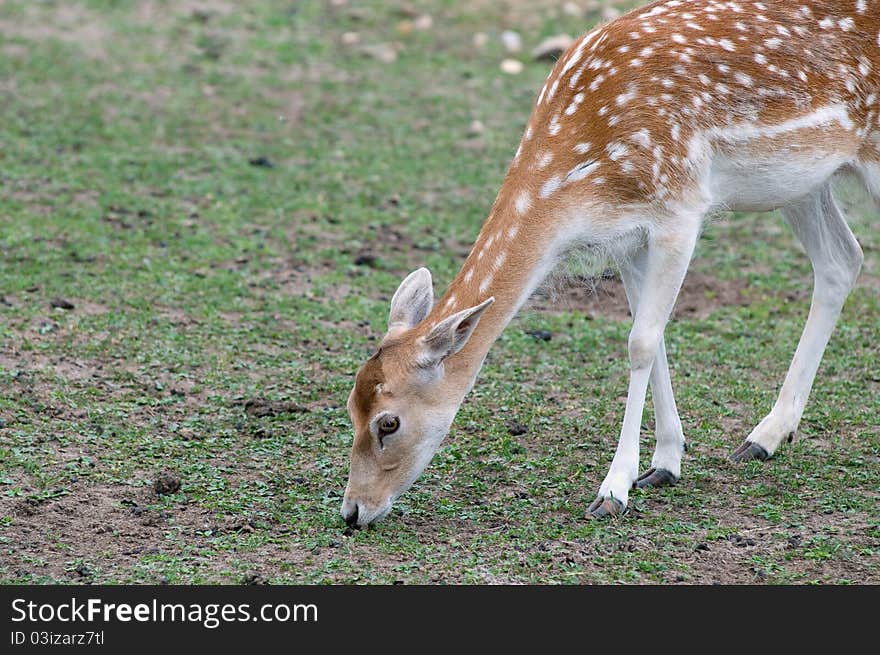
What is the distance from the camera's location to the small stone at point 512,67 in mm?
13891

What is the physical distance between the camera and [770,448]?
690 cm

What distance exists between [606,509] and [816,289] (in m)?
1.94

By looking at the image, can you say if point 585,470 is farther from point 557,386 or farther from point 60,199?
point 60,199

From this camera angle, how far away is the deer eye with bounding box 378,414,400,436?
589 centimetres

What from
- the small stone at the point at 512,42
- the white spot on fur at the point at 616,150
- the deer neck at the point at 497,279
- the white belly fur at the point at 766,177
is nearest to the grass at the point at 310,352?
the small stone at the point at 512,42

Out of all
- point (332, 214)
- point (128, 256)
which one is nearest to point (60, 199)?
point (128, 256)

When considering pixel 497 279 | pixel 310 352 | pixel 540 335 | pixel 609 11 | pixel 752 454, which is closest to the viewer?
pixel 497 279

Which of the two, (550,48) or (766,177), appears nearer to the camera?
(766,177)

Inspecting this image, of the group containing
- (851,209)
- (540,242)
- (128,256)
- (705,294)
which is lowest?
(705,294)

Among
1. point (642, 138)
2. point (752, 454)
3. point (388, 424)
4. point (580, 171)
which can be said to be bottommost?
point (752, 454)

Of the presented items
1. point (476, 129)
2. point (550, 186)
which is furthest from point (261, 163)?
point (550, 186)

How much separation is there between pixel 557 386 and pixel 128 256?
11.2 feet

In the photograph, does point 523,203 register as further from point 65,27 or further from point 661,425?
point 65,27

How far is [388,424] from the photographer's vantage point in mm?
5910
